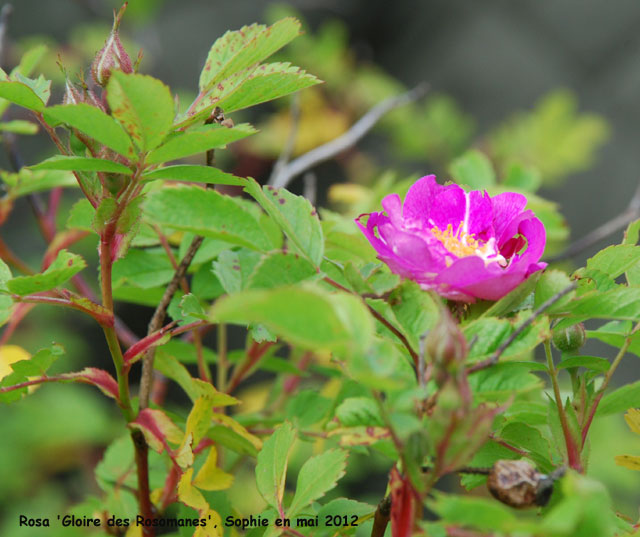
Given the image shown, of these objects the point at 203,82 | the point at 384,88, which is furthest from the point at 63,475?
the point at 203,82

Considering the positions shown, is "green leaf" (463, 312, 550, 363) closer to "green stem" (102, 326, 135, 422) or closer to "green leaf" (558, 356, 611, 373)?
"green leaf" (558, 356, 611, 373)

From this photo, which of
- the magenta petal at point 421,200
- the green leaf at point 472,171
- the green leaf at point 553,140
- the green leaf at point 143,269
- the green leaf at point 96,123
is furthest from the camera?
the green leaf at point 553,140

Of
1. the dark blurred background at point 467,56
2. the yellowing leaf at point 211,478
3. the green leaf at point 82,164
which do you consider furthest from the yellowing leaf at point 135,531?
the dark blurred background at point 467,56

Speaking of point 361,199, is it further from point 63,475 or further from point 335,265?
point 63,475

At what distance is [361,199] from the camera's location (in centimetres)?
79

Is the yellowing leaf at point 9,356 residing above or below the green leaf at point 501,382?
below

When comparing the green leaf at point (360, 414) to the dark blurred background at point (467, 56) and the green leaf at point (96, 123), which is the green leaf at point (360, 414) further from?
the dark blurred background at point (467, 56)

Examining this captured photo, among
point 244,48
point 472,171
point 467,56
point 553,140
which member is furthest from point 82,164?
point 467,56

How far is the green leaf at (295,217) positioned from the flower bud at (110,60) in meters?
0.11

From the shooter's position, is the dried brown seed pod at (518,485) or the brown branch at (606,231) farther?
the brown branch at (606,231)

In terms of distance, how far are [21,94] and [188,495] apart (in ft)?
0.87

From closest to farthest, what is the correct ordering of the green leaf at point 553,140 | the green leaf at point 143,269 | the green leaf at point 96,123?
the green leaf at point 96,123 < the green leaf at point 143,269 < the green leaf at point 553,140

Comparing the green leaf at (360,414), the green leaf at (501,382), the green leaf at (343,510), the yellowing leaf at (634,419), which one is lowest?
the green leaf at (343,510)

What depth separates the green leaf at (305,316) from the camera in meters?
0.23
